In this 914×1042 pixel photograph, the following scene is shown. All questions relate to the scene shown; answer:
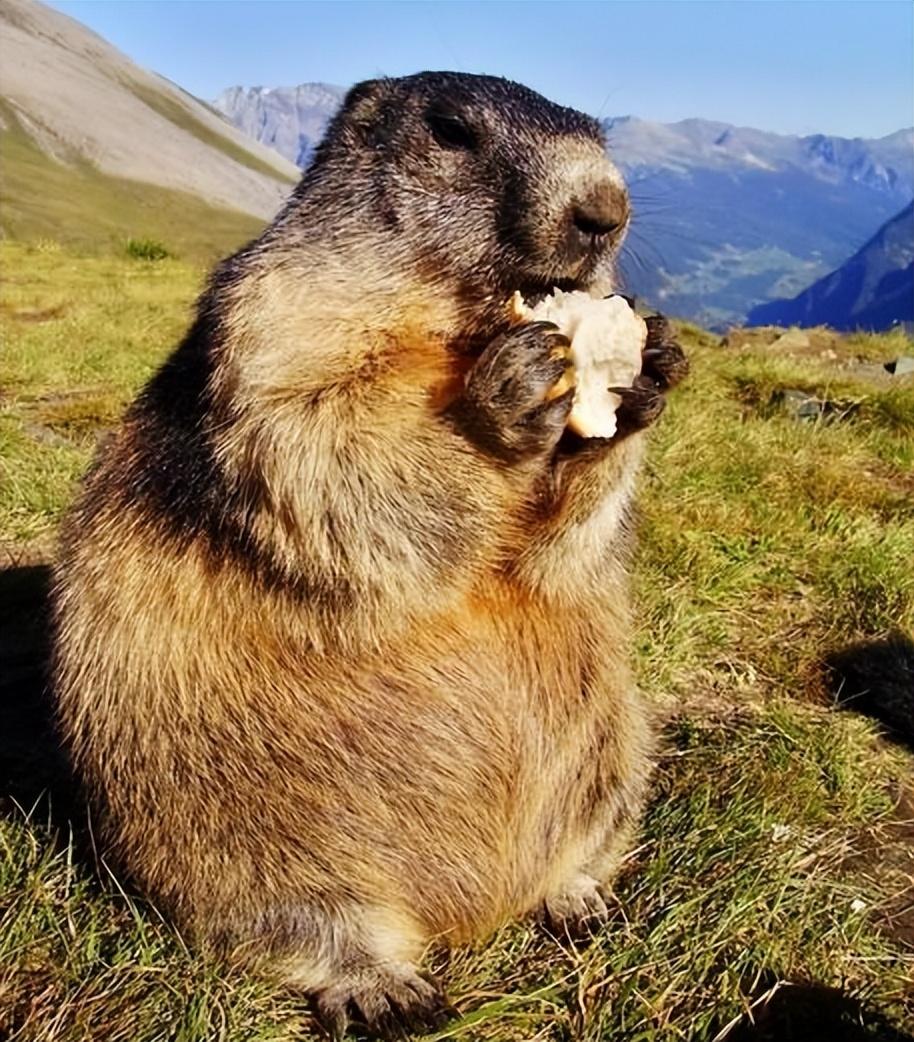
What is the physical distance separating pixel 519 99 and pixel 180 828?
2.13 m

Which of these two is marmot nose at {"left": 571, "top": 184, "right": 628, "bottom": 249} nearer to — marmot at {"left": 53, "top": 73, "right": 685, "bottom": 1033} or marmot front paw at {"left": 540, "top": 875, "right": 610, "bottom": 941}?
marmot at {"left": 53, "top": 73, "right": 685, "bottom": 1033}

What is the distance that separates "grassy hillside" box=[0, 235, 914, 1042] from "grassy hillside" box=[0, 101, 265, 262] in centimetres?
11362

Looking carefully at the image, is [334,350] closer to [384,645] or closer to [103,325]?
[384,645]

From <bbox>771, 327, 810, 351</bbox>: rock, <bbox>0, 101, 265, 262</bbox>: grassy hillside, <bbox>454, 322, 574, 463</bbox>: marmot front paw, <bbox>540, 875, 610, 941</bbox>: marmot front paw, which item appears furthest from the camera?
<bbox>0, 101, 265, 262</bbox>: grassy hillside

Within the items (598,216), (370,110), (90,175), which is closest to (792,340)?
(370,110)

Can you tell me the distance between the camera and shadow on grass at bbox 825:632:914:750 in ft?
13.2

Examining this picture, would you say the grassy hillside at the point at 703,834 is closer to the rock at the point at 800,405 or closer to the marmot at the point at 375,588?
the marmot at the point at 375,588

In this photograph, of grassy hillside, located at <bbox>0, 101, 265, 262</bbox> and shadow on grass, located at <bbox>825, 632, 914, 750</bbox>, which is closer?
shadow on grass, located at <bbox>825, 632, 914, 750</bbox>

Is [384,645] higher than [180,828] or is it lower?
higher

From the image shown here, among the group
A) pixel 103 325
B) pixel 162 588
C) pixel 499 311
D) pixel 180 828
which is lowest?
pixel 103 325

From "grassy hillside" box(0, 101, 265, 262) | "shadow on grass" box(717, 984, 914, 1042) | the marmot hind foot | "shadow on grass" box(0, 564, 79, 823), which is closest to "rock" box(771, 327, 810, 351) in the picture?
"shadow on grass" box(0, 564, 79, 823)

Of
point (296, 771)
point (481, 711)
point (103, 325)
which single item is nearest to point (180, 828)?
point (296, 771)

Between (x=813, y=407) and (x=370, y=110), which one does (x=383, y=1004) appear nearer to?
(x=370, y=110)

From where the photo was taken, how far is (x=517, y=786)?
2.71m
